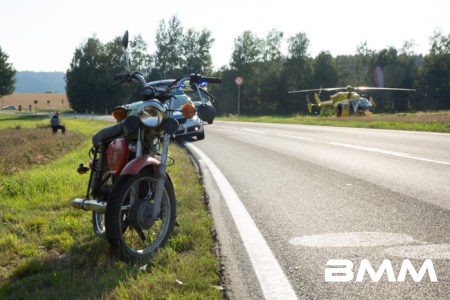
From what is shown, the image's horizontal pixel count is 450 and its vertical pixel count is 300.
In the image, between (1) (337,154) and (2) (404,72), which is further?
(2) (404,72)

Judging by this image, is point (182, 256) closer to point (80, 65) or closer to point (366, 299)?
point (366, 299)

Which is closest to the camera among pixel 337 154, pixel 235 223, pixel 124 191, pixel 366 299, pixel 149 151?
pixel 366 299

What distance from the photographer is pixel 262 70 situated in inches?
3167

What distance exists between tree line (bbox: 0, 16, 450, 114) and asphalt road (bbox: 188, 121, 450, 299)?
67.0 metres

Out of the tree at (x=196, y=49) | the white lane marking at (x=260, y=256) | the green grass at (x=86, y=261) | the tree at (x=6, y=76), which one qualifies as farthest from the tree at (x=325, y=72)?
the white lane marking at (x=260, y=256)

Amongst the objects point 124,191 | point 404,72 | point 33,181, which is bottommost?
point 33,181

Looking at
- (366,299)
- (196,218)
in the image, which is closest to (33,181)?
(196,218)

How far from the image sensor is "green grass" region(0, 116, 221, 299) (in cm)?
306

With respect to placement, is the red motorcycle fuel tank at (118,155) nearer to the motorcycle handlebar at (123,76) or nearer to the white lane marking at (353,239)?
the motorcycle handlebar at (123,76)

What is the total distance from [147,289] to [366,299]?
131 cm

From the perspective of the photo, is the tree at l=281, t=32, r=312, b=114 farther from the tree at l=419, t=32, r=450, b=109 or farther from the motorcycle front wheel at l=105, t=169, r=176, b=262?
the motorcycle front wheel at l=105, t=169, r=176, b=262

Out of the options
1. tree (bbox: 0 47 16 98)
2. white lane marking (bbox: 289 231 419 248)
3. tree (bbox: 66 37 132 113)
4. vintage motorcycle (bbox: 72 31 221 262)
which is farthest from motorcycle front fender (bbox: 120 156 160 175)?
tree (bbox: 0 47 16 98)

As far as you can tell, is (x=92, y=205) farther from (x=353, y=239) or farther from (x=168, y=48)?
(x=168, y=48)

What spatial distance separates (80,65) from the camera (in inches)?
3332
